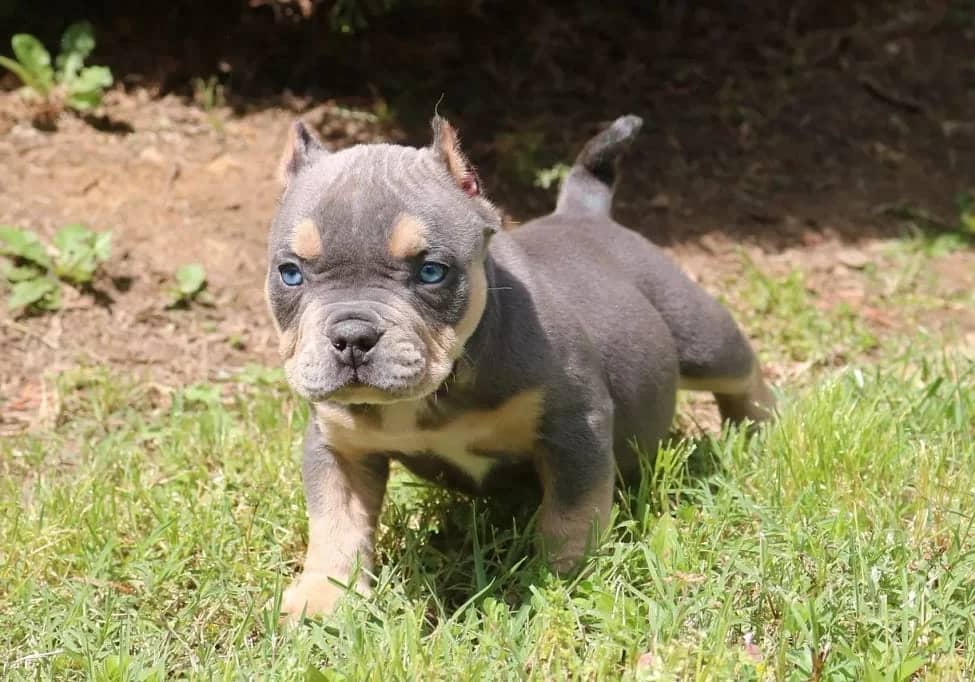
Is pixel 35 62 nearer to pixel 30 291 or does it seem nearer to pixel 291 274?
pixel 30 291

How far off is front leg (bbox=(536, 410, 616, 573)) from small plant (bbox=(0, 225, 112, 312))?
3.14 meters

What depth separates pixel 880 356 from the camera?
6082mm

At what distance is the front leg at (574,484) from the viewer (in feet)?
12.4

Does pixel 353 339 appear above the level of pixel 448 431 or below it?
above

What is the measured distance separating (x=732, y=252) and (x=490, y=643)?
399 cm

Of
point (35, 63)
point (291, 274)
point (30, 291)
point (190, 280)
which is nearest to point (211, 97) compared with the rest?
point (35, 63)

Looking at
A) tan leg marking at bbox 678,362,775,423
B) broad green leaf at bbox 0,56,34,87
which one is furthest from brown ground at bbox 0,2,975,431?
tan leg marking at bbox 678,362,775,423

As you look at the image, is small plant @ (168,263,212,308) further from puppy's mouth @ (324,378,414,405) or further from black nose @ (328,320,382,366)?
black nose @ (328,320,382,366)

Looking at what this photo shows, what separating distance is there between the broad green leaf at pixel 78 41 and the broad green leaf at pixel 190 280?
173 centimetres

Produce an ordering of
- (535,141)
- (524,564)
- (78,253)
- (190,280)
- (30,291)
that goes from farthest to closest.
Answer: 1. (535,141)
2. (190,280)
3. (78,253)
4. (30,291)
5. (524,564)

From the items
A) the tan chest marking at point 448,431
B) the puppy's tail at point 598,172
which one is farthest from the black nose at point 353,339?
the puppy's tail at point 598,172

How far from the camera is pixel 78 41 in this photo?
23.2 ft

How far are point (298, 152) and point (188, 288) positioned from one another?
2.54 metres

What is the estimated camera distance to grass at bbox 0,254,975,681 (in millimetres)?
3453
